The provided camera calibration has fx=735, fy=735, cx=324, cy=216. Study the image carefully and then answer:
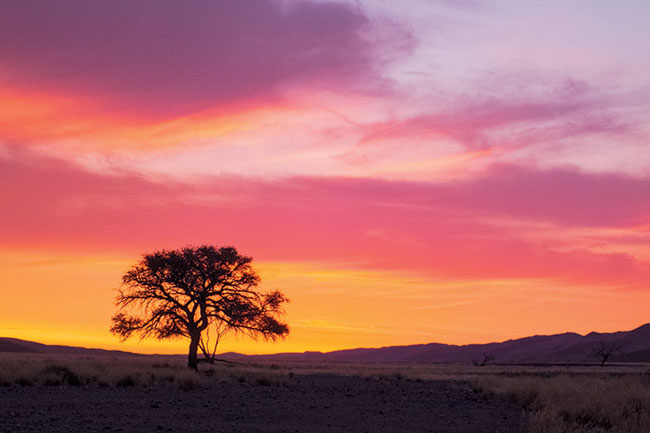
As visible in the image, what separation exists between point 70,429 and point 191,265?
30.1 meters

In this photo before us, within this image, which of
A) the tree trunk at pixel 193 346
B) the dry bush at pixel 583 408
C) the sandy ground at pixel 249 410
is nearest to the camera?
the sandy ground at pixel 249 410

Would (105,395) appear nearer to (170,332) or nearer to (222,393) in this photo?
(222,393)

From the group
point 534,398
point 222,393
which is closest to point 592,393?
point 534,398

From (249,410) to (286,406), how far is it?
1.98m

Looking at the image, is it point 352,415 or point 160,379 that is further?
point 160,379

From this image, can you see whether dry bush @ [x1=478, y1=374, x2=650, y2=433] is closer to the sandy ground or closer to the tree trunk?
the sandy ground

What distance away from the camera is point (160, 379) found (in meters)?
32.4

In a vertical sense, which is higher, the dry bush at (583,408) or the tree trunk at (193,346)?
the tree trunk at (193,346)

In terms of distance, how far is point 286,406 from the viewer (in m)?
23.2

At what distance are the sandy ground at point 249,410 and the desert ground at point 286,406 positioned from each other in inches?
1.1

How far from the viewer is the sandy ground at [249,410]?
58.1 feet

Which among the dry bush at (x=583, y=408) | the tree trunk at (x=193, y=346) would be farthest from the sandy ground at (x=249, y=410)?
the tree trunk at (x=193, y=346)

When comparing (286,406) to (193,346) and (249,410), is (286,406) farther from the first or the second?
(193,346)

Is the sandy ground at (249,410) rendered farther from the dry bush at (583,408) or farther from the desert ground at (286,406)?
the dry bush at (583,408)
